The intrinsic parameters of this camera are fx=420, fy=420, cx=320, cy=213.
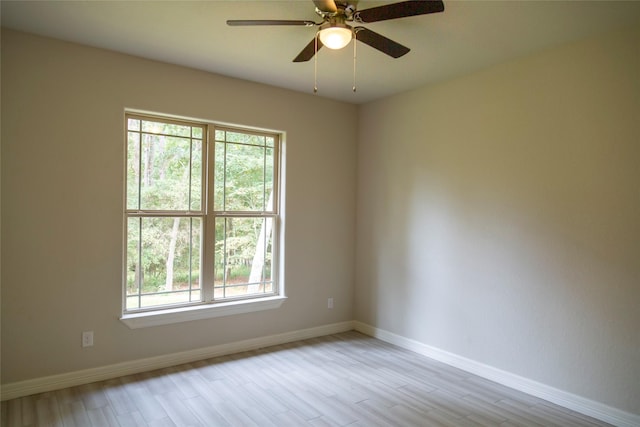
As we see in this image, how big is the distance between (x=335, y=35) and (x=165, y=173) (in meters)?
2.13

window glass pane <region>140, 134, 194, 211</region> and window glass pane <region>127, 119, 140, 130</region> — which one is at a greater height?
window glass pane <region>127, 119, 140, 130</region>

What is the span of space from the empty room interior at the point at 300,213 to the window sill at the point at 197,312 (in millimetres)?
19

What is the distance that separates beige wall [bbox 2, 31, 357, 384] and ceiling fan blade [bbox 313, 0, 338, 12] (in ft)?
6.27

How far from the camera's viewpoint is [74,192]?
324 cm

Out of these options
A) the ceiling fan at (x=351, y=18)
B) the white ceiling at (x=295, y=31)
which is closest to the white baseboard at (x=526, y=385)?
the white ceiling at (x=295, y=31)

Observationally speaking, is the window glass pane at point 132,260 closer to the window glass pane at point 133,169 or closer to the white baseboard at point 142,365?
the window glass pane at point 133,169

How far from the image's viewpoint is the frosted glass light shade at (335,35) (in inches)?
91.7

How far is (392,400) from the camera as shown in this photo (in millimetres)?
3107

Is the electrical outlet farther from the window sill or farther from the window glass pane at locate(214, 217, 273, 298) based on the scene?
the window glass pane at locate(214, 217, 273, 298)

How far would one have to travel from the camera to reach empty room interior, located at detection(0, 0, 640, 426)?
2809 mm

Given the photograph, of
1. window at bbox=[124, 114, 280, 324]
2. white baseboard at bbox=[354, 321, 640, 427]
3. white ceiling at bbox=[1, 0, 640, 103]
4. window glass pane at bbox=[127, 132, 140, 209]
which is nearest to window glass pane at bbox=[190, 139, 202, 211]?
window at bbox=[124, 114, 280, 324]

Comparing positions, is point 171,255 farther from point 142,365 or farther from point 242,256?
point 142,365

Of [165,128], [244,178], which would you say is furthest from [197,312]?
[165,128]

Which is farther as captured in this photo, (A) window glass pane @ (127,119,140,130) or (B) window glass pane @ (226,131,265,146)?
(B) window glass pane @ (226,131,265,146)
